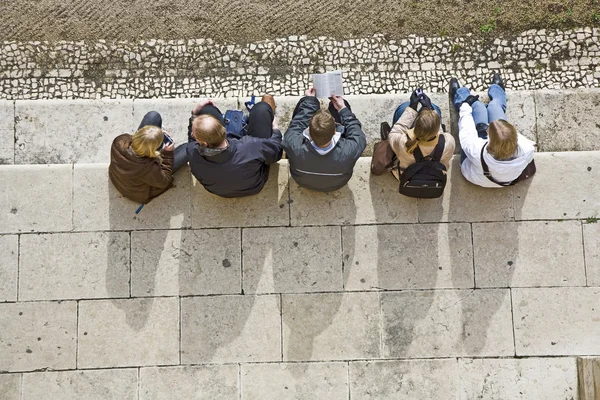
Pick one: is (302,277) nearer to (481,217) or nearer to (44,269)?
(481,217)

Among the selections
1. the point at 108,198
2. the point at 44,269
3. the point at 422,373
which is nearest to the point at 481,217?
the point at 422,373

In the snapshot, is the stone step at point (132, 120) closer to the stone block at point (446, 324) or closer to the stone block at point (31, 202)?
the stone block at point (31, 202)

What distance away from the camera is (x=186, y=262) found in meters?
5.88

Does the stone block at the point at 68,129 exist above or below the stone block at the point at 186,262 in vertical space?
above

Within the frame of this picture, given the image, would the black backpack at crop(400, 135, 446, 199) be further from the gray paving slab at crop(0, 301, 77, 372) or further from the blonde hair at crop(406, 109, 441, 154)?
the gray paving slab at crop(0, 301, 77, 372)

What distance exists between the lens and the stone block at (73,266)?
584cm

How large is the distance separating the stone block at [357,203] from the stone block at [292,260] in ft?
0.43

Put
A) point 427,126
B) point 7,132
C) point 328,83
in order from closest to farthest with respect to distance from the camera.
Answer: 1. point 427,126
2. point 328,83
3. point 7,132

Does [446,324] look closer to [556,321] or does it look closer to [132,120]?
[556,321]

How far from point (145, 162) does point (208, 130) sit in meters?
0.81

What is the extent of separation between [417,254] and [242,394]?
2233 millimetres

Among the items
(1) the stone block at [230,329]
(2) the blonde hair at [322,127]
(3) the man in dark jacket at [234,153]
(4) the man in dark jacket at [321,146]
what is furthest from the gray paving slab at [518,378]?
(3) the man in dark jacket at [234,153]

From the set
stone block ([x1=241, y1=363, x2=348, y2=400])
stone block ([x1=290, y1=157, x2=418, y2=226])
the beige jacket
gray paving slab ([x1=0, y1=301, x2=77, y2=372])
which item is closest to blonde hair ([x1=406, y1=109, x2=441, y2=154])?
the beige jacket

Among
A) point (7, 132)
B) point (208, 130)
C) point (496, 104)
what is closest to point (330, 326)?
point (208, 130)
